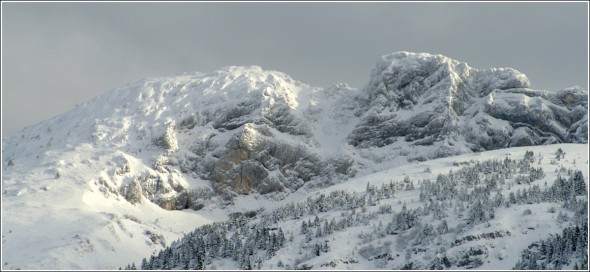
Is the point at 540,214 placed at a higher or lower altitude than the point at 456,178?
lower

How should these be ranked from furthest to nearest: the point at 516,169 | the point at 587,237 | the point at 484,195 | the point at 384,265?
1. the point at 516,169
2. the point at 484,195
3. the point at 384,265
4. the point at 587,237

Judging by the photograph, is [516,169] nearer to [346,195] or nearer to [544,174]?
[544,174]

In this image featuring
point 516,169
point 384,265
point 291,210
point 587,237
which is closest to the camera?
point 587,237

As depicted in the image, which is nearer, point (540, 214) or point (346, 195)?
point (540, 214)

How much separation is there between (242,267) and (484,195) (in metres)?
53.6

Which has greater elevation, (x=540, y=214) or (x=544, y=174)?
(x=544, y=174)

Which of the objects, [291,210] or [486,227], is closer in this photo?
[486,227]

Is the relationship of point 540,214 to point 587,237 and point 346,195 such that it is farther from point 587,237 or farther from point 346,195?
point 346,195

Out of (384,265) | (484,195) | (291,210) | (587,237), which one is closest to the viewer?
(587,237)

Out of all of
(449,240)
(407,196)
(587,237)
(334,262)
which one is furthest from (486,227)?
(407,196)

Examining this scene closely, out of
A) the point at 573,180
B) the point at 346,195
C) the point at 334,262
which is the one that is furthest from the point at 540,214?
the point at 346,195

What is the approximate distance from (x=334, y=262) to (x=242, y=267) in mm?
17593

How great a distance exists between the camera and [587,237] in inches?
5094

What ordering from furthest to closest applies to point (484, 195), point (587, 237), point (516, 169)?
point (516, 169)
point (484, 195)
point (587, 237)
